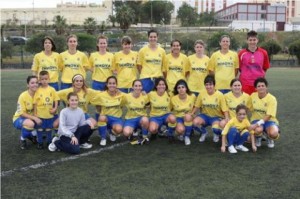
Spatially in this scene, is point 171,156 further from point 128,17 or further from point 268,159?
point 128,17

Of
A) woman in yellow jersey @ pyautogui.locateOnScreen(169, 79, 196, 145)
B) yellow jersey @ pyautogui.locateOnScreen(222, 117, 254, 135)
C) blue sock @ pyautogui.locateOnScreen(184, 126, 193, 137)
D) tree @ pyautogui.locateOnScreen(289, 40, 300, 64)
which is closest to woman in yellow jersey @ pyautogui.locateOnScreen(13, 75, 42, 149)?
woman in yellow jersey @ pyautogui.locateOnScreen(169, 79, 196, 145)

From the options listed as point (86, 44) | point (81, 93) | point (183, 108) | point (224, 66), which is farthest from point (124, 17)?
point (183, 108)

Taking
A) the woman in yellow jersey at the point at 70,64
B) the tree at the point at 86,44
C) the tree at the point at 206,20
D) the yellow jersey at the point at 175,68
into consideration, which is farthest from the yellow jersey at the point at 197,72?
the tree at the point at 206,20

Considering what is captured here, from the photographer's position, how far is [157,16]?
221ft

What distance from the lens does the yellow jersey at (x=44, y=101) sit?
5.70 m

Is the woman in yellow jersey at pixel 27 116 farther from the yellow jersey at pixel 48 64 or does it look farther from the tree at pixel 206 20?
the tree at pixel 206 20

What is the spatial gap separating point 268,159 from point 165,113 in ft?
5.58

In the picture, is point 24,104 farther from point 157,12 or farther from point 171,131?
point 157,12

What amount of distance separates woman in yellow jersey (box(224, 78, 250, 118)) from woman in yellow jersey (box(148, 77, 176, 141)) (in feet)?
2.76

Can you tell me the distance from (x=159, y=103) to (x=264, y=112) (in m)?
1.51

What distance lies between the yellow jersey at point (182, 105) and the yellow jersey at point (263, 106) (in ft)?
Result: 2.85

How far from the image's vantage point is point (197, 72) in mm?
6379

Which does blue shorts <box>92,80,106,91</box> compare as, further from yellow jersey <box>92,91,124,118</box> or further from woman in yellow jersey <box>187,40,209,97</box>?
woman in yellow jersey <box>187,40,209,97</box>

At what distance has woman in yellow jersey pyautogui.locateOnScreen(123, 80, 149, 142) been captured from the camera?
5932 millimetres
